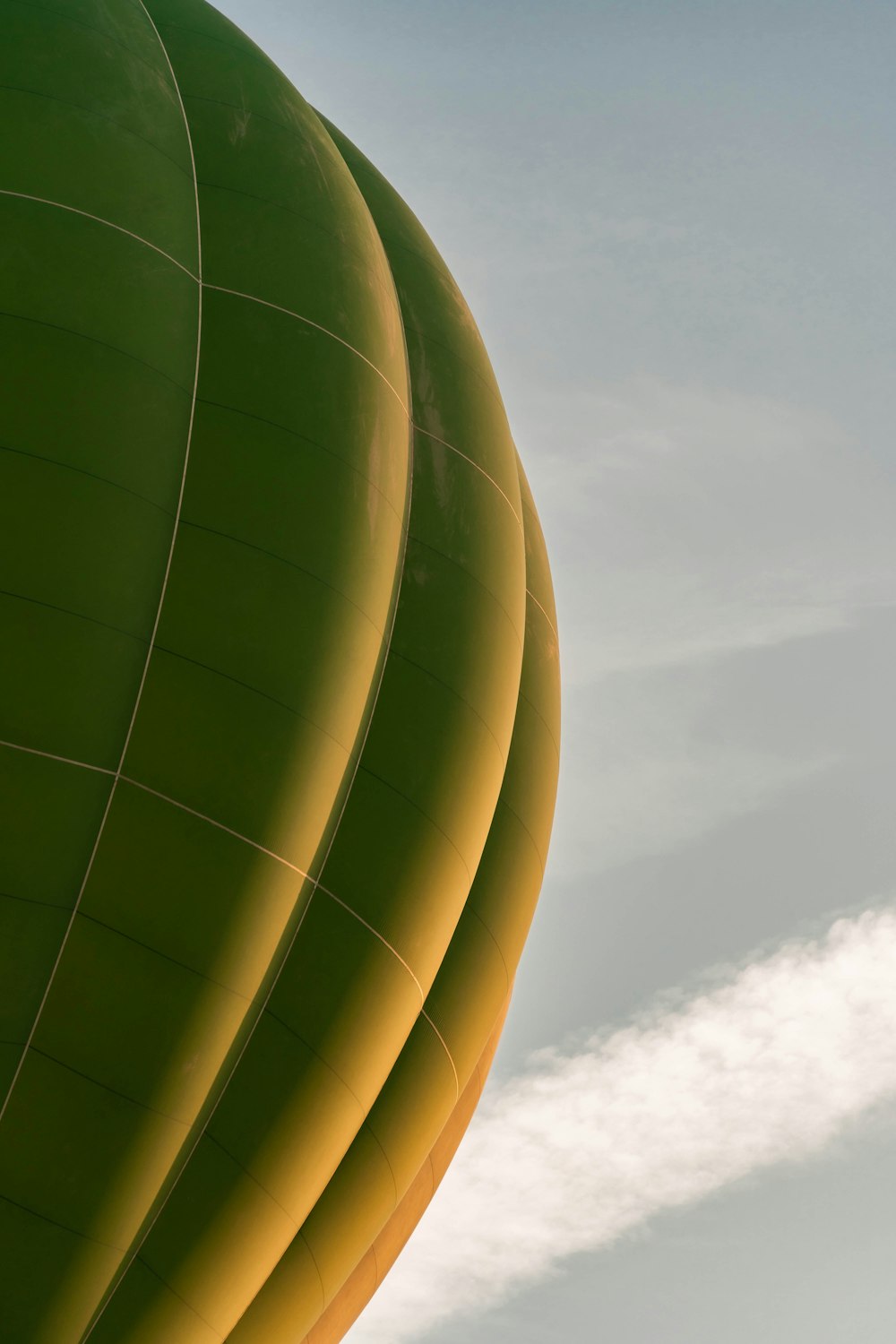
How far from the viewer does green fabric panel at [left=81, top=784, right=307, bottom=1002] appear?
214 inches

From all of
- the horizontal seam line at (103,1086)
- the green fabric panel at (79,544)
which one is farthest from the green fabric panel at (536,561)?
the horizontal seam line at (103,1086)

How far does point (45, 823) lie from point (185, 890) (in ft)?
1.99

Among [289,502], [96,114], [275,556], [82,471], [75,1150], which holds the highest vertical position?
[96,114]

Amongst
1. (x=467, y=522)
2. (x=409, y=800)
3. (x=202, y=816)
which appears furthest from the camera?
(x=467, y=522)

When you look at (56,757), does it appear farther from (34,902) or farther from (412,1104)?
(412,1104)

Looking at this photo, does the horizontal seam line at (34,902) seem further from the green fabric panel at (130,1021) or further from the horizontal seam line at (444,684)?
the horizontal seam line at (444,684)

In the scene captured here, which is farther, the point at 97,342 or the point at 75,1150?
the point at 97,342

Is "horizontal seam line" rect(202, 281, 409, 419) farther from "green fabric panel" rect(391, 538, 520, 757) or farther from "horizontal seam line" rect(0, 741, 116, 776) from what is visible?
"horizontal seam line" rect(0, 741, 116, 776)

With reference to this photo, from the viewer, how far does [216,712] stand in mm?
5684

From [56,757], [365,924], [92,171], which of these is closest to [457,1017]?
[365,924]

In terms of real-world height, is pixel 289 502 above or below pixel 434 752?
above

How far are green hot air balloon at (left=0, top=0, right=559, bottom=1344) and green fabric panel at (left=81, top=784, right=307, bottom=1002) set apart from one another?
0.01m

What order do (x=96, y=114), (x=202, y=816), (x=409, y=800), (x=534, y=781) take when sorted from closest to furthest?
1. (x=202, y=816)
2. (x=96, y=114)
3. (x=409, y=800)
4. (x=534, y=781)

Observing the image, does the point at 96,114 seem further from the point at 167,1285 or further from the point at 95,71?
the point at 167,1285
